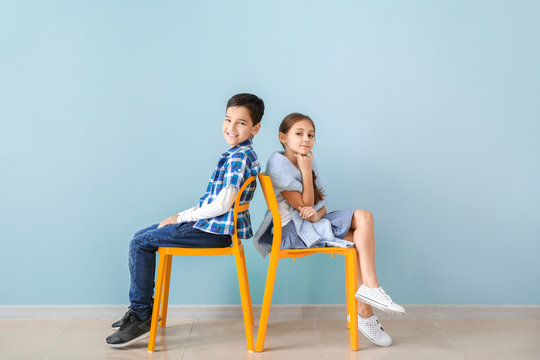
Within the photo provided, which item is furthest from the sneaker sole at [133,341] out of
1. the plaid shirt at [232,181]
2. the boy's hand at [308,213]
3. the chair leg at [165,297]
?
the boy's hand at [308,213]

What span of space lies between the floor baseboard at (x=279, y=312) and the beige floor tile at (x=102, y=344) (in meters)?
0.05

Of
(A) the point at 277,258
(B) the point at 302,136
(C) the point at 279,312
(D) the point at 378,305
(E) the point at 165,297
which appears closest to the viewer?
(D) the point at 378,305

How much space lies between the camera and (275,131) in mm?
2645

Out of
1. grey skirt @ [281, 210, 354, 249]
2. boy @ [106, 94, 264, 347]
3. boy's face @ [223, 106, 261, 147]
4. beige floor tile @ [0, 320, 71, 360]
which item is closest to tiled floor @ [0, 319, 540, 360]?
beige floor tile @ [0, 320, 71, 360]

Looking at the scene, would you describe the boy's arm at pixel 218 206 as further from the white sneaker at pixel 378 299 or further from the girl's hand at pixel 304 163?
the white sneaker at pixel 378 299

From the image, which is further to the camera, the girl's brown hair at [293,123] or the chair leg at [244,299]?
the girl's brown hair at [293,123]

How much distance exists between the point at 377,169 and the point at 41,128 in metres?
1.48

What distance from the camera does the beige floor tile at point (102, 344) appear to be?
87.1 inches

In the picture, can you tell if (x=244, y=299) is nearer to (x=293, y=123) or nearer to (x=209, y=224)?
(x=209, y=224)

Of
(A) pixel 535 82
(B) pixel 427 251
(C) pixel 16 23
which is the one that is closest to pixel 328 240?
(B) pixel 427 251

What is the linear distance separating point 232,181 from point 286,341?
2.25ft

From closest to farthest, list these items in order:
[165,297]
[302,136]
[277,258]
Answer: [277,258] → [302,136] → [165,297]

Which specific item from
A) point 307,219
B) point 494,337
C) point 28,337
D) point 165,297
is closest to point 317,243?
point 307,219

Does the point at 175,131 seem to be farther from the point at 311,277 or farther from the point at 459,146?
the point at 459,146
